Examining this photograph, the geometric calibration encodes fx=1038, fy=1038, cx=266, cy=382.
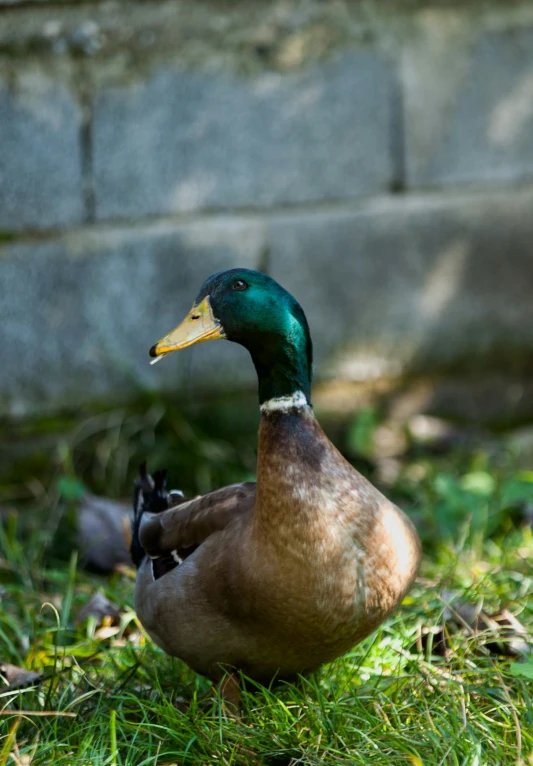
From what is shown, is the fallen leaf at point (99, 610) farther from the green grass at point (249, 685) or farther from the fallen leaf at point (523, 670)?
the fallen leaf at point (523, 670)

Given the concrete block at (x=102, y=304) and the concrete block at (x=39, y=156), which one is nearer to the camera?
the concrete block at (x=39, y=156)

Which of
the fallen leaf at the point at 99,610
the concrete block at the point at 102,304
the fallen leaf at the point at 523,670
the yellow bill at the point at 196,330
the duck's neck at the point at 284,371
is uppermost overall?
the yellow bill at the point at 196,330

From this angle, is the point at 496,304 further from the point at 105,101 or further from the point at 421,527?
the point at 105,101

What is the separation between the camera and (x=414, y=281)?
3953 mm

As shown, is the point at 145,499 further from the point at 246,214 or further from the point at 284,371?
the point at 246,214

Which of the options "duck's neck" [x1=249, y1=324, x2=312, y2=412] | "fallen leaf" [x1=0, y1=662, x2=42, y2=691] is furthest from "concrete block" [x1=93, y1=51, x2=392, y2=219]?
"fallen leaf" [x1=0, y1=662, x2=42, y2=691]

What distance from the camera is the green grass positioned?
6.70 feet

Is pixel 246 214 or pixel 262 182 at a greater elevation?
pixel 262 182

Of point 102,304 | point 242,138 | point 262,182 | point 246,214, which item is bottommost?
point 102,304

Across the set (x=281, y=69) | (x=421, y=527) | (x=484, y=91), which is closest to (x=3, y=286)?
(x=281, y=69)

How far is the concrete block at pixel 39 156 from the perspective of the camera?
11.6 feet

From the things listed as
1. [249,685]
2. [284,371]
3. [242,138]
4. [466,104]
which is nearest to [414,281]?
[466,104]

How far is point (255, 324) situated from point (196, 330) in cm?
13

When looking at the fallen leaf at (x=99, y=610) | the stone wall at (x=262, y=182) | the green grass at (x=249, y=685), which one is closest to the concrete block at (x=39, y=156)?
the stone wall at (x=262, y=182)
